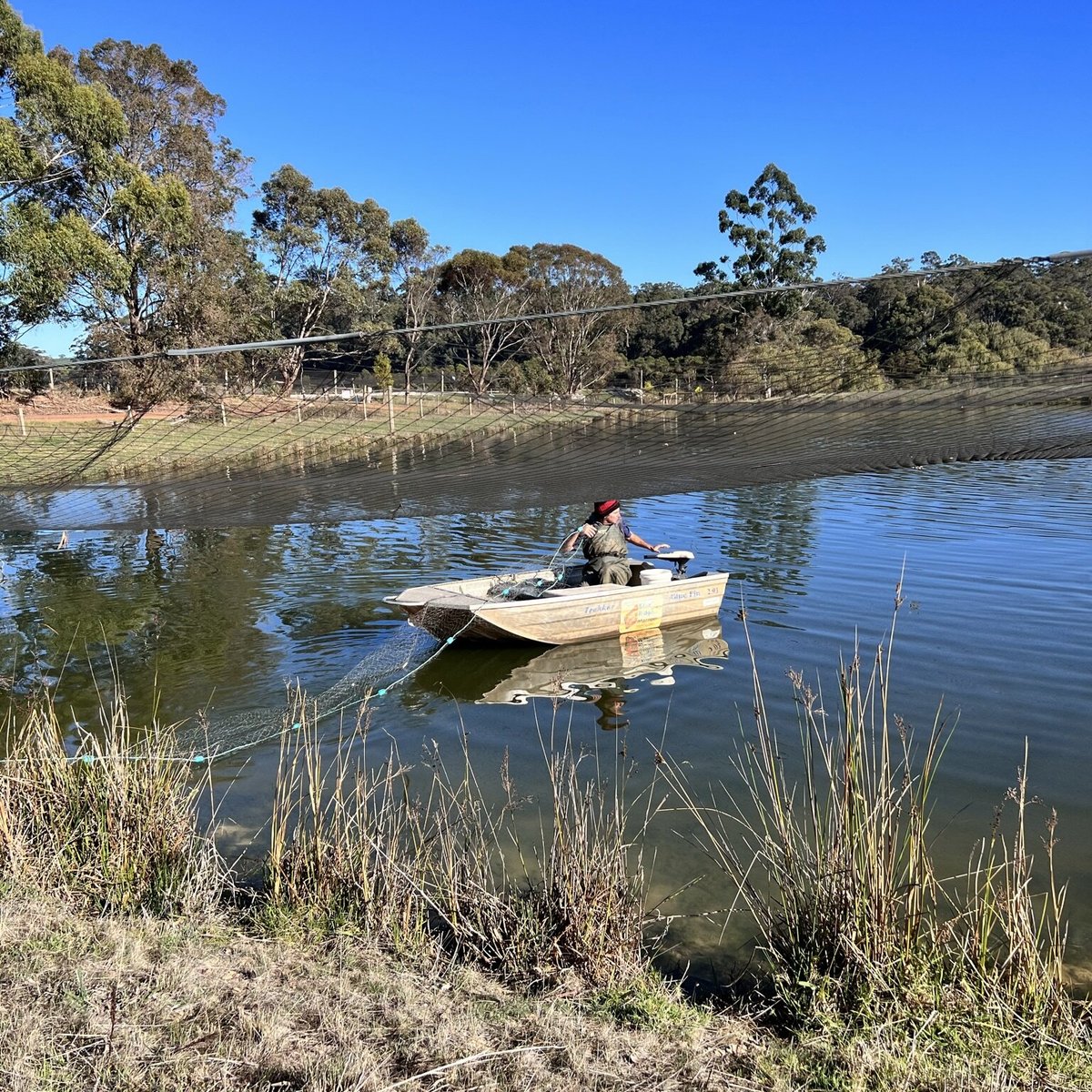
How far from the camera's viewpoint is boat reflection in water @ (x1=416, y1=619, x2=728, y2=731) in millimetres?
7445

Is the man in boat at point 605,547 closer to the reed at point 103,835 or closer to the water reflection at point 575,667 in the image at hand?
the water reflection at point 575,667

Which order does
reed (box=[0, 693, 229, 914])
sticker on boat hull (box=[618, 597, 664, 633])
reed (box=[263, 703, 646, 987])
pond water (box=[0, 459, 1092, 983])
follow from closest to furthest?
reed (box=[263, 703, 646, 987]) → reed (box=[0, 693, 229, 914]) → pond water (box=[0, 459, 1092, 983]) → sticker on boat hull (box=[618, 597, 664, 633])

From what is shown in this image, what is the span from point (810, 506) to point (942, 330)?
316 inches

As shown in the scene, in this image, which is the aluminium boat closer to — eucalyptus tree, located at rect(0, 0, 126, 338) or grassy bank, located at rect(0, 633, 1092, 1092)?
grassy bank, located at rect(0, 633, 1092, 1092)

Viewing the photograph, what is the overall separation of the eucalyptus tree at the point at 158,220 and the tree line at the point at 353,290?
0.18 ft

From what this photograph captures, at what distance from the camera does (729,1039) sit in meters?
2.70

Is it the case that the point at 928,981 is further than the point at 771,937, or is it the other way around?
the point at 771,937

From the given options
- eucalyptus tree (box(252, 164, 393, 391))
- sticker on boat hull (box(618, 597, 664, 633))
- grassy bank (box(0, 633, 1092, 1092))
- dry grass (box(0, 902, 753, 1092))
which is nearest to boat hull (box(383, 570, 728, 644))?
sticker on boat hull (box(618, 597, 664, 633))

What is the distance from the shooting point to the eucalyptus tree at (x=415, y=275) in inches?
1606

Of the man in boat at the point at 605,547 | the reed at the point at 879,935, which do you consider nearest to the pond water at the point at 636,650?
the man in boat at the point at 605,547

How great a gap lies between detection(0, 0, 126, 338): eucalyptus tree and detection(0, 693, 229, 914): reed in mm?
11935

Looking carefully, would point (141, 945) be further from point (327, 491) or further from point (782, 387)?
point (782, 387)

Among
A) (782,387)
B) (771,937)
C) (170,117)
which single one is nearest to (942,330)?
(782,387)

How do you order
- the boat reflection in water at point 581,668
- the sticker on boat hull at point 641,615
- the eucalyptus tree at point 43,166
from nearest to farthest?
the boat reflection in water at point 581,668, the sticker on boat hull at point 641,615, the eucalyptus tree at point 43,166
